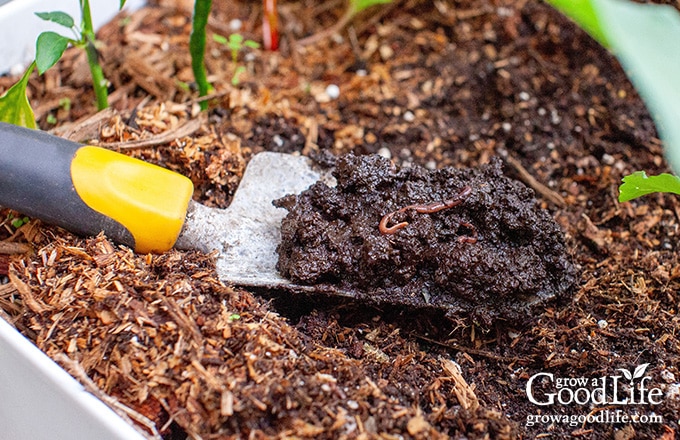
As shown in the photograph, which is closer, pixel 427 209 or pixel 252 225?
pixel 427 209

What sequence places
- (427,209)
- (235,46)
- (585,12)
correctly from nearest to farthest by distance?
(585,12) < (427,209) < (235,46)

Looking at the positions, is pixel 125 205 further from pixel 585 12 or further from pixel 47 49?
pixel 585 12

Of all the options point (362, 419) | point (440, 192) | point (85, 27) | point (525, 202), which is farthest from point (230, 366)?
point (85, 27)

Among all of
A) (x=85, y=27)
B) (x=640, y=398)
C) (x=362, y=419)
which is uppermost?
(x=85, y=27)

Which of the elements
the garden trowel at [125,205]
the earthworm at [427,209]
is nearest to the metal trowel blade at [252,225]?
the garden trowel at [125,205]

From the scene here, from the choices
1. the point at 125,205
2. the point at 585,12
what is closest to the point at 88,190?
the point at 125,205

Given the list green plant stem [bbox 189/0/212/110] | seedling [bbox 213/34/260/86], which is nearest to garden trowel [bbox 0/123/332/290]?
green plant stem [bbox 189/0/212/110]

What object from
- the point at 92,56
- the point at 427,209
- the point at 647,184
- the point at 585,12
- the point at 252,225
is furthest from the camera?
the point at 92,56

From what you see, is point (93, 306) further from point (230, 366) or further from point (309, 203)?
point (309, 203)

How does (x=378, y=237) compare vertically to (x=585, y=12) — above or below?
below
